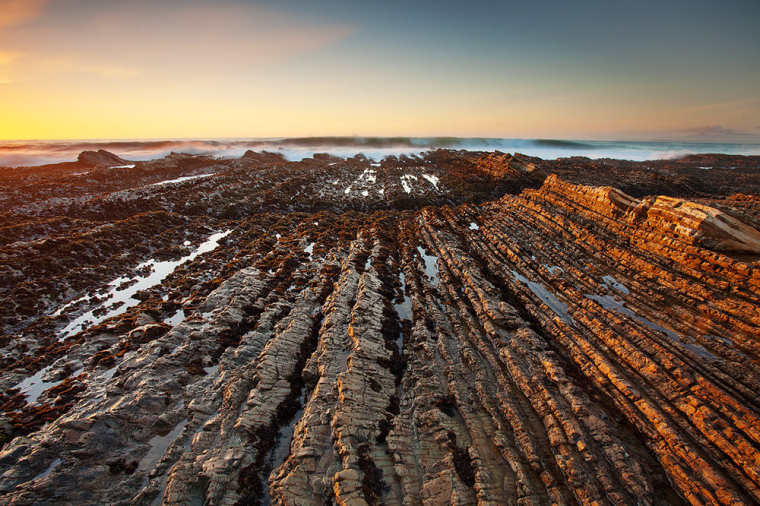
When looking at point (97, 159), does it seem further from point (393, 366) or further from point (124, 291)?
point (393, 366)

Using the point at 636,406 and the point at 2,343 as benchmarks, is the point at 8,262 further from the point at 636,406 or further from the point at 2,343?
the point at 636,406

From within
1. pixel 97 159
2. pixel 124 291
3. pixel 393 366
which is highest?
pixel 97 159

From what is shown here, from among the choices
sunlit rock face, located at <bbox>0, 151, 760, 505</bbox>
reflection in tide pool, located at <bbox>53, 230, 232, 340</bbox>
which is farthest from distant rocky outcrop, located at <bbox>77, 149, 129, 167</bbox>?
reflection in tide pool, located at <bbox>53, 230, 232, 340</bbox>

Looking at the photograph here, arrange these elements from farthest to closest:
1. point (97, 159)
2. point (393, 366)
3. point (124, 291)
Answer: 1. point (97, 159)
2. point (124, 291)
3. point (393, 366)

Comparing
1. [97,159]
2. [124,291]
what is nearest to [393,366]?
[124,291]

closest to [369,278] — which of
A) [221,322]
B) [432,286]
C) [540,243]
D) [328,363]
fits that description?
[432,286]

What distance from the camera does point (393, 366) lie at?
15289 millimetres

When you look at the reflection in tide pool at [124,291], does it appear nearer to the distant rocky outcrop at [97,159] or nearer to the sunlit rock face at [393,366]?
the sunlit rock face at [393,366]

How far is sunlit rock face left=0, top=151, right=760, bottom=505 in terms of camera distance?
999 centimetres

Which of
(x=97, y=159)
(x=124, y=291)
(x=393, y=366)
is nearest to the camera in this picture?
(x=393, y=366)

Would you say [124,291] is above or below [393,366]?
above

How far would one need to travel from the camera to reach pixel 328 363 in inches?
583

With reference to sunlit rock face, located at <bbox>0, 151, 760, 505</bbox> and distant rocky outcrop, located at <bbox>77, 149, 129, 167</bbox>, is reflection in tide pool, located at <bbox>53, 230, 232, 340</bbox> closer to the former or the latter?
sunlit rock face, located at <bbox>0, 151, 760, 505</bbox>

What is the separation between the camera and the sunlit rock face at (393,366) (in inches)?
393
